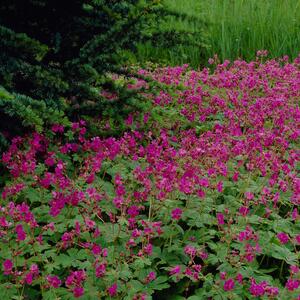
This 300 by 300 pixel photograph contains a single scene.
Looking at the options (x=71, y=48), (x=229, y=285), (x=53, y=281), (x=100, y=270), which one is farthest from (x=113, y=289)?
(x=71, y=48)

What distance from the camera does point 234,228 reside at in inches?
109

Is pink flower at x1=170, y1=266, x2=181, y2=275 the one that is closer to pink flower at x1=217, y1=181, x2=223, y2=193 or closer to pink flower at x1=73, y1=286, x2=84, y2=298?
pink flower at x1=73, y1=286, x2=84, y2=298

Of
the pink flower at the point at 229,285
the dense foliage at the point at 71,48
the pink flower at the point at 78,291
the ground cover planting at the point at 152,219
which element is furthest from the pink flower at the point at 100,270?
the dense foliage at the point at 71,48

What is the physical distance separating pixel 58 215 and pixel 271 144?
5.80 ft

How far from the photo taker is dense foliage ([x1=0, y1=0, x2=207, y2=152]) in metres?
3.48

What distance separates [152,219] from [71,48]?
1695mm

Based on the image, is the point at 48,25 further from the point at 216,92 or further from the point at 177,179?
the point at 216,92

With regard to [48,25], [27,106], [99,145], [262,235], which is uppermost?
[48,25]

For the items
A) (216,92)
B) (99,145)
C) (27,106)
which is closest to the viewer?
(27,106)

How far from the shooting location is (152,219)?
9.49 ft

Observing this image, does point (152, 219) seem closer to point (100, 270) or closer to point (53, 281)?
point (100, 270)

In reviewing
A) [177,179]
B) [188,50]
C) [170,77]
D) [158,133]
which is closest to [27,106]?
[177,179]

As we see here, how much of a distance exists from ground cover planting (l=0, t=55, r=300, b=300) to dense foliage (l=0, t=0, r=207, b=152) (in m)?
0.19

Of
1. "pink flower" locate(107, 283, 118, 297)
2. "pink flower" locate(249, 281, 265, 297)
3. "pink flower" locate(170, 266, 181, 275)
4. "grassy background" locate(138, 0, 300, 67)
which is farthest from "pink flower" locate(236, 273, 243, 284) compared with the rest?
"grassy background" locate(138, 0, 300, 67)
